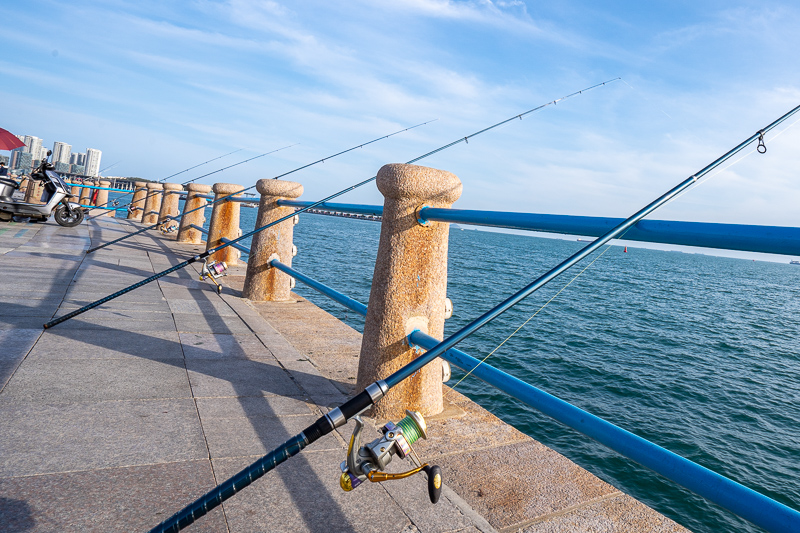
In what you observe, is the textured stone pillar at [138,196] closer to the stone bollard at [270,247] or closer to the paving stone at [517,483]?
the stone bollard at [270,247]

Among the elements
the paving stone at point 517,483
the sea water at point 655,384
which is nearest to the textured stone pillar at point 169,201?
the sea water at point 655,384

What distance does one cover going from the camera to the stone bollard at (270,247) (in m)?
5.89

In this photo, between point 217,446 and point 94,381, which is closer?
point 217,446

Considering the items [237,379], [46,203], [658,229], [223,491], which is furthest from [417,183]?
[46,203]

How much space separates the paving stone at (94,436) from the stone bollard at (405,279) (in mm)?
1074

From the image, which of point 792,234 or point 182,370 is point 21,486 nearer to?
point 182,370

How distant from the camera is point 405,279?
2895mm

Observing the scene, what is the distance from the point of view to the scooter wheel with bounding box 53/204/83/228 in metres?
12.0

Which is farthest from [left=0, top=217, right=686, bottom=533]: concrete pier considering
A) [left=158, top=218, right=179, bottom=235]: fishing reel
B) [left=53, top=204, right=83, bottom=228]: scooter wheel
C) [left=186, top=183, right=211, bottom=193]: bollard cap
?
[left=158, top=218, right=179, bottom=235]: fishing reel

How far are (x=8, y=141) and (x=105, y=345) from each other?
10.7 metres

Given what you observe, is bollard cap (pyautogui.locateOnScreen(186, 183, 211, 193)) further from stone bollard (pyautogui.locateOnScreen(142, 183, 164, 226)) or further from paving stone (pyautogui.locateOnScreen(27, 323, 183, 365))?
paving stone (pyautogui.locateOnScreen(27, 323, 183, 365))

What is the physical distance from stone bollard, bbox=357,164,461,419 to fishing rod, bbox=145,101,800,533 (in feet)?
3.95

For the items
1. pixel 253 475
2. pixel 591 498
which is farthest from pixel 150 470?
pixel 591 498

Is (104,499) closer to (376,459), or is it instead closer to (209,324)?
(376,459)
